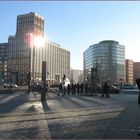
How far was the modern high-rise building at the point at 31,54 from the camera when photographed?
11338 centimetres

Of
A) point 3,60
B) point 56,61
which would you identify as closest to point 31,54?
point 3,60

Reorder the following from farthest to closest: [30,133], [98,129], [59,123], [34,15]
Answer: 1. [34,15]
2. [59,123]
3. [98,129]
4. [30,133]

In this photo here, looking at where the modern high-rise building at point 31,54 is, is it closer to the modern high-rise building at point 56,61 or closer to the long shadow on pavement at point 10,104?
the modern high-rise building at point 56,61

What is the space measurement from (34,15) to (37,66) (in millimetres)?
29937

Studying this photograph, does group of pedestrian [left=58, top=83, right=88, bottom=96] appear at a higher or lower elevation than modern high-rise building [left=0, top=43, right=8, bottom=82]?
lower

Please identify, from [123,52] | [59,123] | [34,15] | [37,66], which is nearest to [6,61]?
[37,66]

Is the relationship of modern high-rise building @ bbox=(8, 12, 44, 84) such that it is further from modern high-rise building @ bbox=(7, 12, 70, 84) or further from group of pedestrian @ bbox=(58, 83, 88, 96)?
group of pedestrian @ bbox=(58, 83, 88, 96)

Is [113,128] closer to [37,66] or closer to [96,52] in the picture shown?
[37,66]

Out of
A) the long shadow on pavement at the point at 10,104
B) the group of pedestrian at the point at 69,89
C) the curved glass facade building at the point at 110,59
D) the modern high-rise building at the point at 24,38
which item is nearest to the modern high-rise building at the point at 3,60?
the modern high-rise building at the point at 24,38

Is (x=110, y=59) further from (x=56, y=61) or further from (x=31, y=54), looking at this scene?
(x=31, y=54)

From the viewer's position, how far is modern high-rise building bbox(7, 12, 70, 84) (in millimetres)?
113375

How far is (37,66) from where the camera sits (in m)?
137

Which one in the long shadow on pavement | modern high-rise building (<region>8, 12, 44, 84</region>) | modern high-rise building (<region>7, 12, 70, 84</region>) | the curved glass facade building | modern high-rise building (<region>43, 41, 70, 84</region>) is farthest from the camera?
the curved glass facade building

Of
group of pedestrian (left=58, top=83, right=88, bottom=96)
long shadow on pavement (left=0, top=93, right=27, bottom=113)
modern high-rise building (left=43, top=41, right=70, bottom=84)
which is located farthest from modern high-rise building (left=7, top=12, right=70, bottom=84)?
long shadow on pavement (left=0, top=93, right=27, bottom=113)
